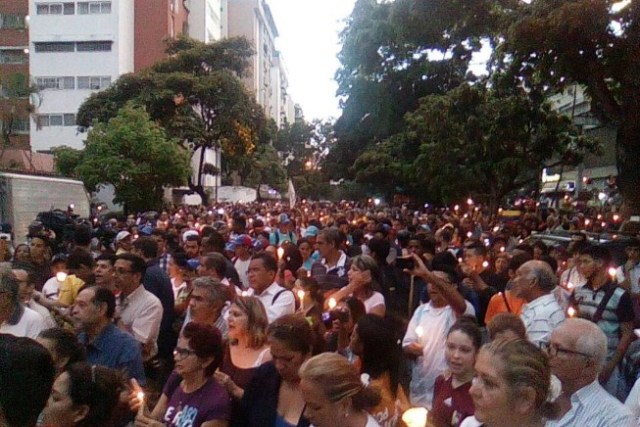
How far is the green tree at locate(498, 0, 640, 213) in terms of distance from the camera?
11914 millimetres

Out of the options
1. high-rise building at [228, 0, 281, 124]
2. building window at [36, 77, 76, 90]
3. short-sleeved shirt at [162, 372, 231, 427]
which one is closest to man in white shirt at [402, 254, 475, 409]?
short-sleeved shirt at [162, 372, 231, 427]

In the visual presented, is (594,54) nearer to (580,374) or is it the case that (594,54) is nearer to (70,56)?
(580,374)

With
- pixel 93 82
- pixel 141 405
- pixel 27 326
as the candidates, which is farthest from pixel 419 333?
pixel 93 82

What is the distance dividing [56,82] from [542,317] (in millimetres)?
52497

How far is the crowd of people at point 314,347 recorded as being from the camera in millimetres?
3154

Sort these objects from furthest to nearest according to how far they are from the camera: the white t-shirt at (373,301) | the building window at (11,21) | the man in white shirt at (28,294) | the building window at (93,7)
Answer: the building window at (11,21), the building window at (93,7), the white t-shirt at (373,301), the man in white shirt at (28,294)

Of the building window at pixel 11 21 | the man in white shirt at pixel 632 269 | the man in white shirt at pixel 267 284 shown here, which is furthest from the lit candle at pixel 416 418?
the building window at pixel 11 21

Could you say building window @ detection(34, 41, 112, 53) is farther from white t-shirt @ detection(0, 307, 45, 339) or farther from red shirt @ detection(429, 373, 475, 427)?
red shirt @ detection(429, 373, 475, 427)

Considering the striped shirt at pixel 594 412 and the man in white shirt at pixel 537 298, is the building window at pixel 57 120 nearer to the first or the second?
the man in white shirt at pixel 537 298

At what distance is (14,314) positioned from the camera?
16.9 feet

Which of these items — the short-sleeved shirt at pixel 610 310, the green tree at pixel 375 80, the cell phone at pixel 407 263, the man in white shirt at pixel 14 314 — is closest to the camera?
the man in white shirt at pixel 14 314

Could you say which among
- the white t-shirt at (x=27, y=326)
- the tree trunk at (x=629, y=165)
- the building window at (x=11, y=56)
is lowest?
the white t-shirt at (x=27, y=326)

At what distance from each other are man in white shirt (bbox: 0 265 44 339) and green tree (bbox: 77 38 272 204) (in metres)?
35.2

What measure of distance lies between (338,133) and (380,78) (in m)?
5.00
